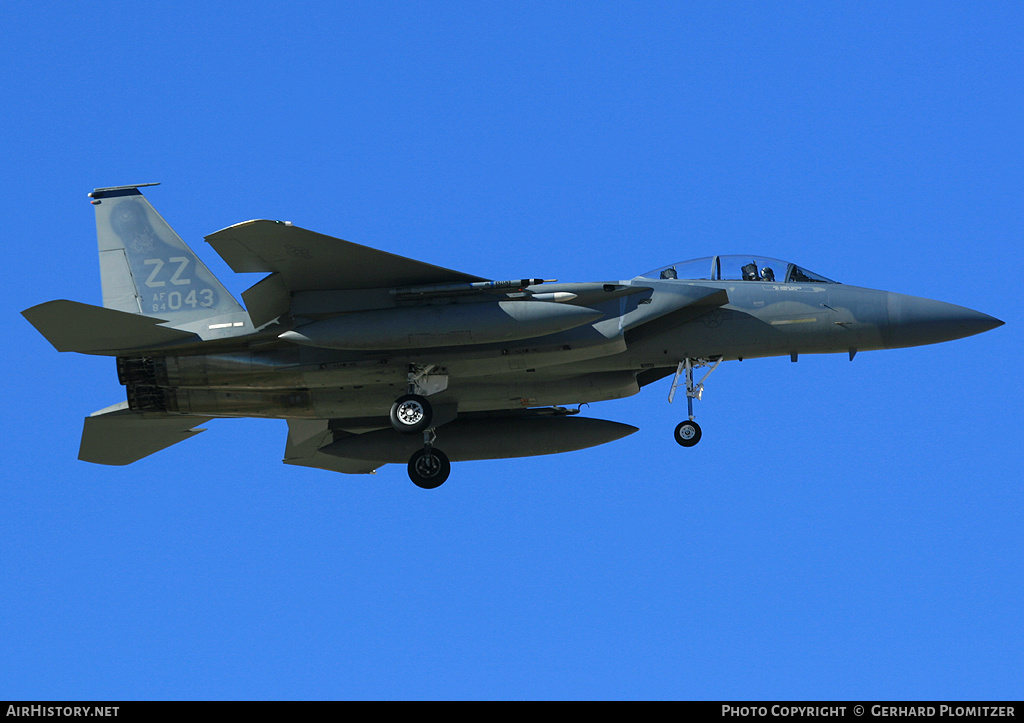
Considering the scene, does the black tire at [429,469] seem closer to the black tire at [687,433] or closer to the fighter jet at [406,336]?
the fighter jet at [406,336]

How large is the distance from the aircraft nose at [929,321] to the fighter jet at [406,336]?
0.08 ft

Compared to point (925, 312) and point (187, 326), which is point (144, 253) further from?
point (925, 312)

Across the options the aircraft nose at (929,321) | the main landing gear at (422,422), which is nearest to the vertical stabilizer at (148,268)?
the main landing gear at (422,422)

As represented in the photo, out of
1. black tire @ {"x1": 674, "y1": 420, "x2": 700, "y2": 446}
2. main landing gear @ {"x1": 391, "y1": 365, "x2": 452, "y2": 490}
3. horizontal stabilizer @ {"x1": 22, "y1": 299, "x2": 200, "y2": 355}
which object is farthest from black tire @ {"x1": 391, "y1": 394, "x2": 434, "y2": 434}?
black tire @ {"x1": 674, "y1": 420, "x2": 700, "y2": 446}

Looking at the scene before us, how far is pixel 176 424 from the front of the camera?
703 inches

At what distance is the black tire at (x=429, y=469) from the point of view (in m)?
16.5

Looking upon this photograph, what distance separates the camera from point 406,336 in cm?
1483

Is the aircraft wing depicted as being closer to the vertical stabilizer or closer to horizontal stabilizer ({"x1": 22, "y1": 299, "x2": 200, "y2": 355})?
horizontal stabilizer ({"x1": 22, "y1": 299, "x2": 200, "y2": 355})

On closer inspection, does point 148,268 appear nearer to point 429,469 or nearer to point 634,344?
point 429,469

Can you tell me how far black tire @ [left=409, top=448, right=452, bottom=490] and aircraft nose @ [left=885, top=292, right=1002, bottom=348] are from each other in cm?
659

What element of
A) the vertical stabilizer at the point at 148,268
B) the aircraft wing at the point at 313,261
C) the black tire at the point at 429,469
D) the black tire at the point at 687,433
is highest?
the vertical stabilizer at the point at 148,268

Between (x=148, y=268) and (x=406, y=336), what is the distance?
4.98m

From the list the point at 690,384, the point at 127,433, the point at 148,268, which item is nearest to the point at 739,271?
the point at 690,384
